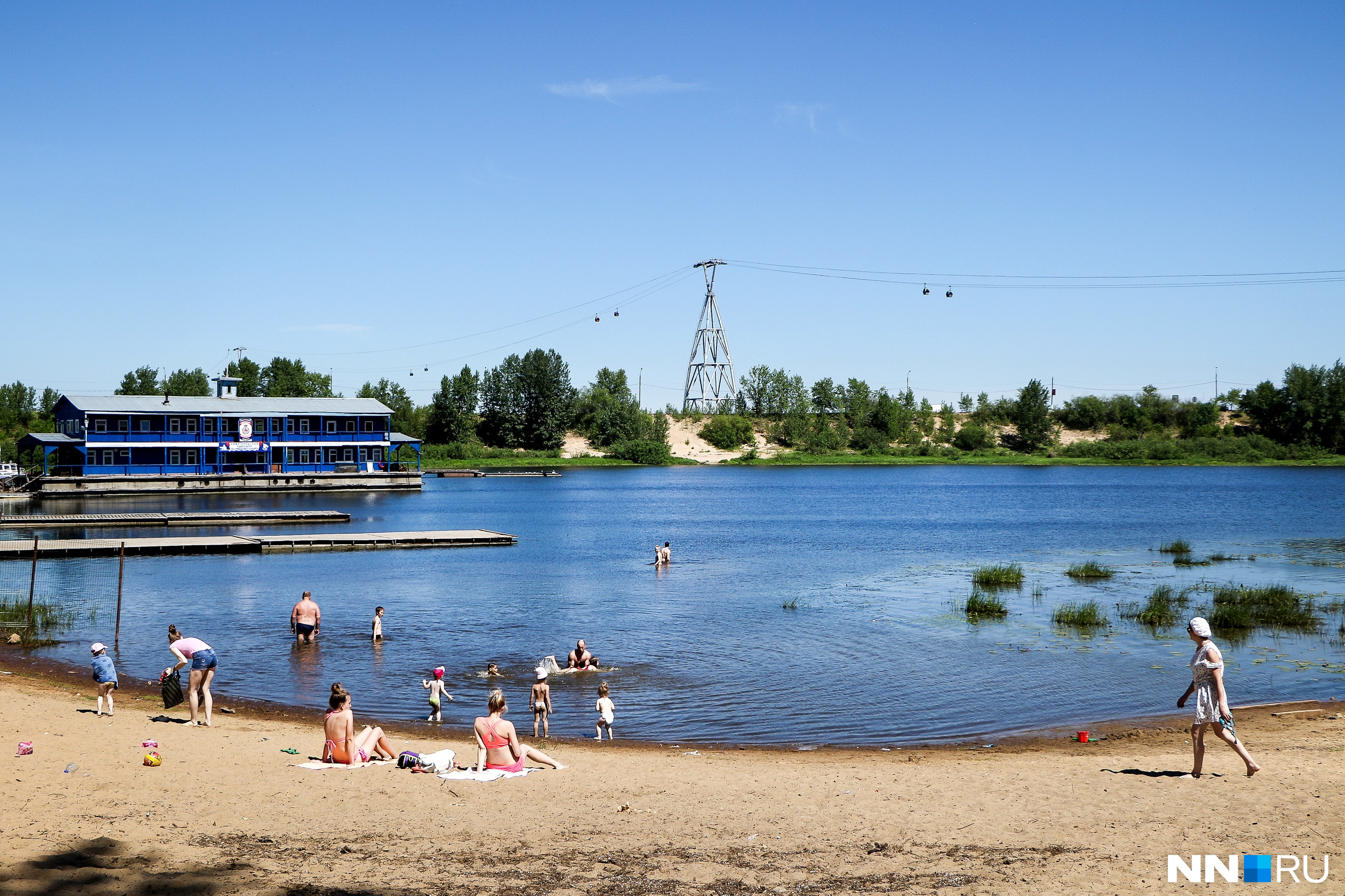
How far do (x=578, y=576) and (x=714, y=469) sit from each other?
136m

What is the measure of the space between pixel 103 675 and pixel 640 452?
16806 cm

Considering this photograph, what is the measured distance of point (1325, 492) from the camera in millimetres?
101438

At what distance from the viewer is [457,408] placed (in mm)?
177750

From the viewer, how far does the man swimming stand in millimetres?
25672

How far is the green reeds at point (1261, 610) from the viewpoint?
3145 cm

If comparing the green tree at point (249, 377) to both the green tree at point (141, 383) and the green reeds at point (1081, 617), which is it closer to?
the green tree at point (141, 383)

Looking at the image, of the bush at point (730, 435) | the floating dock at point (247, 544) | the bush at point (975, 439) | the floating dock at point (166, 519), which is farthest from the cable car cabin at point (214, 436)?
the bush at point (975, 439)

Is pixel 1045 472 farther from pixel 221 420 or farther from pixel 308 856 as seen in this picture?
pixel 308 856

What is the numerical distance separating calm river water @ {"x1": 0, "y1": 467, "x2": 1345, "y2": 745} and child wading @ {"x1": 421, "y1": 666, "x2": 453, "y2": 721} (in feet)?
1.15

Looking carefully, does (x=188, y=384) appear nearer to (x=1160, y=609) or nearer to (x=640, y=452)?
(x=640, y=452)

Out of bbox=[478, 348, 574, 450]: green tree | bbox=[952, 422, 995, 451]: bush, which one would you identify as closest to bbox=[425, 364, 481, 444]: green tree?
bbox=[478, 348, 574, 450]: green tree

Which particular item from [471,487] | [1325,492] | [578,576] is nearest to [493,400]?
[471,487]

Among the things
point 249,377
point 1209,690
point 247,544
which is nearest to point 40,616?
point 247,544

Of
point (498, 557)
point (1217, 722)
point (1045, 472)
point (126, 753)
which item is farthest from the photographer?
point (1045, 472)
